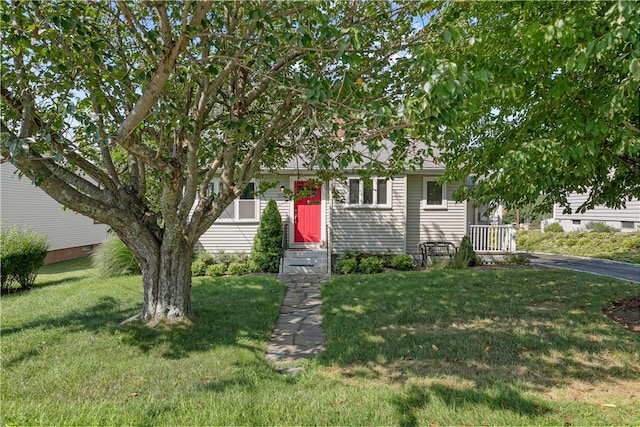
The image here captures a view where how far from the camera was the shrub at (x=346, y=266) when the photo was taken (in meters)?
10.6

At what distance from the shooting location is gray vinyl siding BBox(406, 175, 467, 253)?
12375 mm

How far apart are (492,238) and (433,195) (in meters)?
2.73

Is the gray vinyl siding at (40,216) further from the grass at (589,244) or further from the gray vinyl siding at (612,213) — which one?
the gray vinyl siding at (612,213)

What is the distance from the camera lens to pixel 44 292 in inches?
313

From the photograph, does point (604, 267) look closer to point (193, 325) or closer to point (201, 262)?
point (193, 325)

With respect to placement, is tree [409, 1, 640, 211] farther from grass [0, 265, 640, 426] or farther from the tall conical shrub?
the tall conical shrub

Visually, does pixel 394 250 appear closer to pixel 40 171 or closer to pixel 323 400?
pixel 323 400

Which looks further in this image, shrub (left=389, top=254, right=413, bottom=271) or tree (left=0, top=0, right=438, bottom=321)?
shrub (left=389, top=254, right=413, bottom=271)

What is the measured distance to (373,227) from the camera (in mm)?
12047

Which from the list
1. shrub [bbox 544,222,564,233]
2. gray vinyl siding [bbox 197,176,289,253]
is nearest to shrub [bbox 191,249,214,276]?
gray vinyl siding [bbox 197,176,289,253]

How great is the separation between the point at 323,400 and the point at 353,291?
15.7ft

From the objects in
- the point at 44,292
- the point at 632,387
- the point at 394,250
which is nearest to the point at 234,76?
the point at 632,387

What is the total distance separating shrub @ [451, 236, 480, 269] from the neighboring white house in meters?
6.71

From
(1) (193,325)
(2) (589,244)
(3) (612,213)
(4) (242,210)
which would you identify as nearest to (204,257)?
(4) (242,210)
